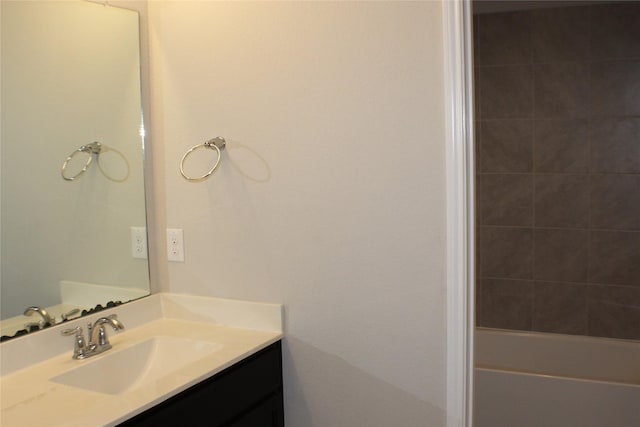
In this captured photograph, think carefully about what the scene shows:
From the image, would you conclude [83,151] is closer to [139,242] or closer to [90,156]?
[90,156]

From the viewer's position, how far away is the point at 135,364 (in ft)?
5.45

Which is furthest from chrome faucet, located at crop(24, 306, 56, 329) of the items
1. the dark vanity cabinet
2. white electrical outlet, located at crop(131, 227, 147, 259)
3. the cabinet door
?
the cabinet door

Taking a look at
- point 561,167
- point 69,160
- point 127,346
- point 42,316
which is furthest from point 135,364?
point 561,167

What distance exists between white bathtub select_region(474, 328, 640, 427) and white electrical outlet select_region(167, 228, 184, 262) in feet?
5.42

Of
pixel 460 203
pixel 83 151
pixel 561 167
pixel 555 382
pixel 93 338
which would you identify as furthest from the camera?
pixel 561 167

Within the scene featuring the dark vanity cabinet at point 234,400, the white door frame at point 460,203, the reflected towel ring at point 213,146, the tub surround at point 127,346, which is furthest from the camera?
the reflected towel ring at point 213,146

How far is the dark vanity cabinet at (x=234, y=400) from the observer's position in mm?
1322

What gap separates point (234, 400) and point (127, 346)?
1.29 feet

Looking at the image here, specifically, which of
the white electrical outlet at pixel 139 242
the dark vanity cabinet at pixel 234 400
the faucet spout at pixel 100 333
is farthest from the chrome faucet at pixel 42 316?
the dark vanity cabinet at pixel 234 400

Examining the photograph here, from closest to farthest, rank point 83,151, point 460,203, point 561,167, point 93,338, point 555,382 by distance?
point 460,203, point 93,338, point 83,151, point 555,382, point 561,167

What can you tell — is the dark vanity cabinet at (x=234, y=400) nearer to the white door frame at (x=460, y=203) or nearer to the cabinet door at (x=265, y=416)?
the cabinet door at (x=265, y=416)

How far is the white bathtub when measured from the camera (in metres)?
2.57

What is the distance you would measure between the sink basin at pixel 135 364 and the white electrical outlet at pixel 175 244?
12.2 inches

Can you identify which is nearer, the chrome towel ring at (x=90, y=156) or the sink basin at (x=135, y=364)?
the sink basin at (x=135, y=364)
